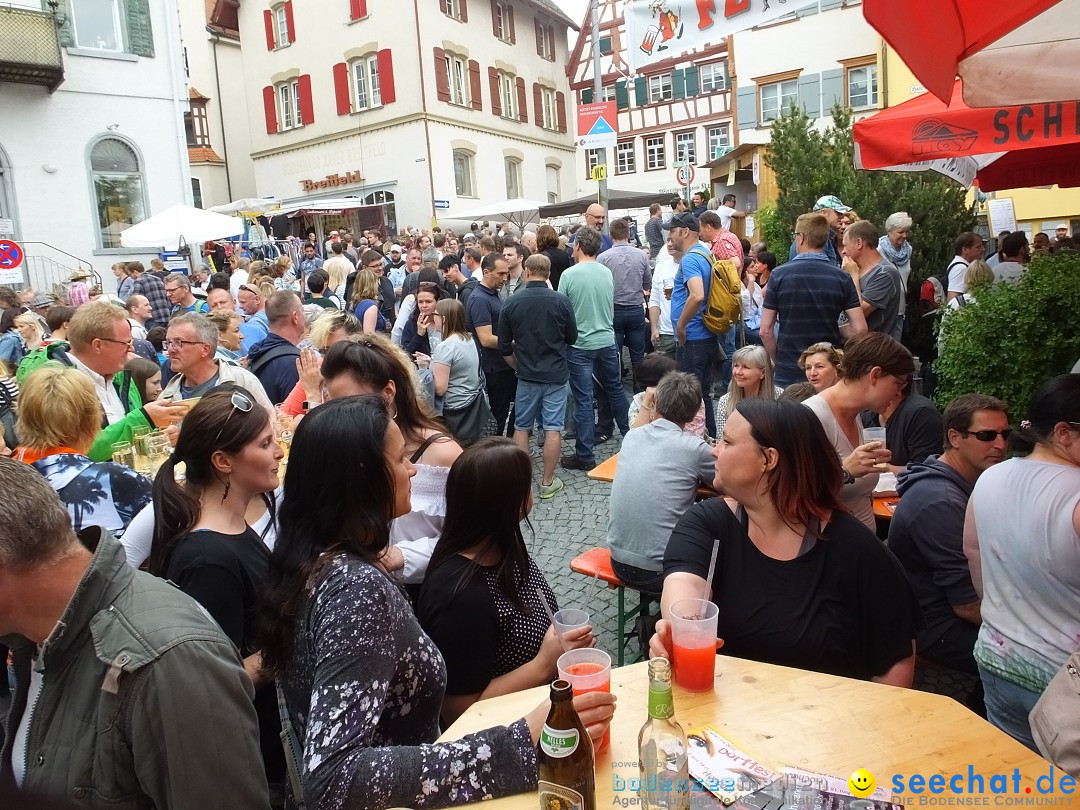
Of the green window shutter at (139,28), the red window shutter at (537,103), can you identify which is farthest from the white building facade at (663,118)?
the green window shutter at (139,28)

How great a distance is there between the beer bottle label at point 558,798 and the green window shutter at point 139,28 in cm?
1965

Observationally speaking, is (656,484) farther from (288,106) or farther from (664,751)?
(288,106)

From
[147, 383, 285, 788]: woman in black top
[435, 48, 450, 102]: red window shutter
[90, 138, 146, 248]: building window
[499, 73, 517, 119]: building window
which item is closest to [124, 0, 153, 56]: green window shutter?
[90, 138, 146, 248]: building window

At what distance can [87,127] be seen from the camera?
16.2 meters

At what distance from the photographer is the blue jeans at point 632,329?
802cm

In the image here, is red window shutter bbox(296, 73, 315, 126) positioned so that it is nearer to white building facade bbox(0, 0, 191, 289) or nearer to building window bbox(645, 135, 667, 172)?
white building facade bbox(0, 0, 191, 289)

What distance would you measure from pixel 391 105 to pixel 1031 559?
25625 mm

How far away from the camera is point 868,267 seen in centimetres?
623

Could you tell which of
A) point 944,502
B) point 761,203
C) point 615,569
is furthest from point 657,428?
point 761,203

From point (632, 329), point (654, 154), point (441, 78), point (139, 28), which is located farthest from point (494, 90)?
point (632, 329)

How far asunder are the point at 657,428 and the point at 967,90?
6.37ft

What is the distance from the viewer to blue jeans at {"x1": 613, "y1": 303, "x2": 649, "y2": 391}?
8016 mm

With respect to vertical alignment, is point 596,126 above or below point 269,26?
below

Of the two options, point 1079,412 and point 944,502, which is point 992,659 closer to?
point 944,502
